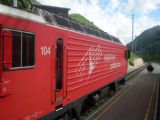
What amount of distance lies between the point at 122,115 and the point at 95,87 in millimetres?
1906

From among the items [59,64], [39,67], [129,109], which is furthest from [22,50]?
[129,109]

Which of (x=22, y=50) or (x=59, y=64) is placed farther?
(x=59, y=64)

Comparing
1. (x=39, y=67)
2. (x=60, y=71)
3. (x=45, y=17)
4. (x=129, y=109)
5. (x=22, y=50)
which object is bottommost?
(x=129, y=109)

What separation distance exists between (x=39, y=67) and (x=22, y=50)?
0.96 meters

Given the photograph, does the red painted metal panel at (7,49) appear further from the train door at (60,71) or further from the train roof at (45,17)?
the train door at (60,71)

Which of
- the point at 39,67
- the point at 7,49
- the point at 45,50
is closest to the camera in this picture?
the point at 7,49

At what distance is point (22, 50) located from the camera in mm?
7344

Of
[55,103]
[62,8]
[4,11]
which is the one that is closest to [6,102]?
[4,11]

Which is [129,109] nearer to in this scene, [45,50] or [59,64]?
[59,64]

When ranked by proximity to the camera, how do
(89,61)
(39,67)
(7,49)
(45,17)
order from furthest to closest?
(89,61) → (45,17) → (39,67) → (7,49)

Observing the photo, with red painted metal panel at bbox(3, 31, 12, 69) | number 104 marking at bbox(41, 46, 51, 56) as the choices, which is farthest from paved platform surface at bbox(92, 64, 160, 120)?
red painted metal panel at bbox(3, 31, 12, 69)

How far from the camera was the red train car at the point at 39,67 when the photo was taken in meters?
6.80

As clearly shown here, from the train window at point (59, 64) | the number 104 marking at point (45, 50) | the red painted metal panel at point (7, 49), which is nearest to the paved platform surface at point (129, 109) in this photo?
the train window at point (59, 64)

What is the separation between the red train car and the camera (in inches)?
268
